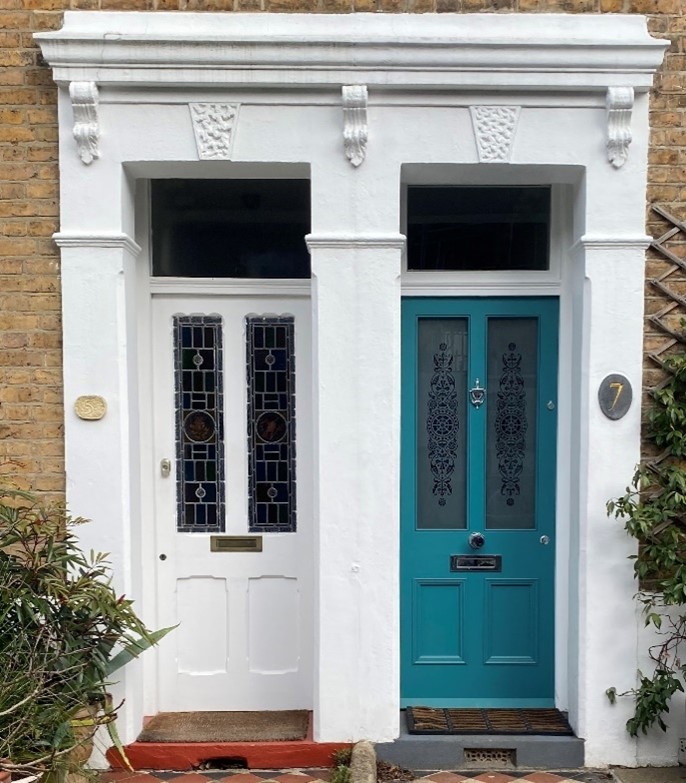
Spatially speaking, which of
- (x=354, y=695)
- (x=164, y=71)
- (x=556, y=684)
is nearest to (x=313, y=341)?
(x=164, y=71)

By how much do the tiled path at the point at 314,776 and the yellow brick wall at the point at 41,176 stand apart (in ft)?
5.31

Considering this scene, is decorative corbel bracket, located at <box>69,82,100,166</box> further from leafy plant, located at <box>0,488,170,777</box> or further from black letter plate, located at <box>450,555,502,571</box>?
black letter plate, located at <box>450,555,502,571</box>

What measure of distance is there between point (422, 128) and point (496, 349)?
133cm

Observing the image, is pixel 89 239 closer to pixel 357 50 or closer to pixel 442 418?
pixel 357 50

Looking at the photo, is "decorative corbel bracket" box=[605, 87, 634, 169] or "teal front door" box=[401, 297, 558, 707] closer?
"decorative corbel bracket" box=[605, 87, 634, 169]

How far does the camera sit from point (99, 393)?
3812 millimetres

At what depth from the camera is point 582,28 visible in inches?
147

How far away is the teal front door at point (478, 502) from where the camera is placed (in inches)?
165

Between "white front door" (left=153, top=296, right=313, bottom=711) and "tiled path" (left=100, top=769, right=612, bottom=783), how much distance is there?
478 mm

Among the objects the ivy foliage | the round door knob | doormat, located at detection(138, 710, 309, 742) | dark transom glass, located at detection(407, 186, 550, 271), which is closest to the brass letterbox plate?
doormat, located at detection(138, 710, 309, 742)

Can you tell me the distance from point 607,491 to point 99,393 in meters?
2.81

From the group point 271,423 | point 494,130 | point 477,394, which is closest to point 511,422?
point 477,394

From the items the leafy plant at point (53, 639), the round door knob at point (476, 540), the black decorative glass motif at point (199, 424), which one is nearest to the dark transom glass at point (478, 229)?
the black decorative glass motif at point (199, 424)

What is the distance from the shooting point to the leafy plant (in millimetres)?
3141
